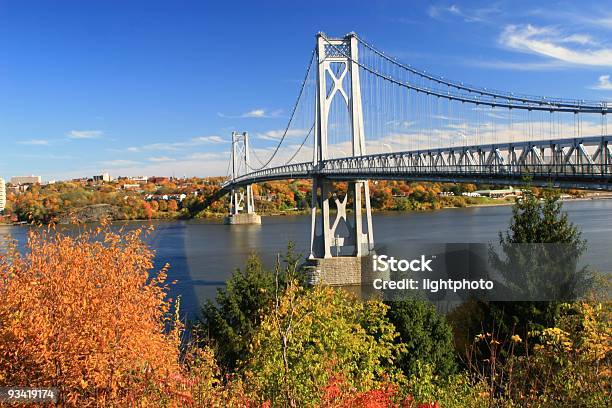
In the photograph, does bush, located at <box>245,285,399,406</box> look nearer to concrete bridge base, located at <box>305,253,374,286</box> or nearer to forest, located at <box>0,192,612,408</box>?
forest, located at <box>0,192,612,408</box>

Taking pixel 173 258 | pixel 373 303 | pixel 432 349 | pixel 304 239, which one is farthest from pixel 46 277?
pixel 304 239

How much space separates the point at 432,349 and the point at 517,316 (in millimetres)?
1410

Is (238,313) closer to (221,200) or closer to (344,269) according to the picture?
(344,269)

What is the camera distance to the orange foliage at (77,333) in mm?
4148

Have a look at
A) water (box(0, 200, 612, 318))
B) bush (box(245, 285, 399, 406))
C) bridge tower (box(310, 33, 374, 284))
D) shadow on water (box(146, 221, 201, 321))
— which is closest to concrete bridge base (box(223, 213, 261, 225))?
water (box(0, 200, 612, 318))

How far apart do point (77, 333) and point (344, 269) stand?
1750cm

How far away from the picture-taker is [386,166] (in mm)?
18672

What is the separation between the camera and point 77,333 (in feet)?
14.3

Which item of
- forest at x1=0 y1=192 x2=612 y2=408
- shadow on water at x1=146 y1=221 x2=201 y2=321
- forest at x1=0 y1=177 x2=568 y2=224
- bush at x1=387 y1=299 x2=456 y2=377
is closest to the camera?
forest at x1=0 y1=192 x2=612 y2=408

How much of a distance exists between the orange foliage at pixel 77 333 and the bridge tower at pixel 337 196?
15253 millimetres

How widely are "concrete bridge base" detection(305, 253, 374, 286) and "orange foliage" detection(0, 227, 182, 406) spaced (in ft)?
52.7

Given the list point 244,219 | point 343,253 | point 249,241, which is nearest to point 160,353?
point 343,253

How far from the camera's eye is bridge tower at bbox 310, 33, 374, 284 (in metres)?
21.5

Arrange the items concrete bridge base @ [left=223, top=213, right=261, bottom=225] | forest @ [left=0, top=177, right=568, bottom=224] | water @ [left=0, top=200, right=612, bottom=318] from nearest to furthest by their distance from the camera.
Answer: water @ [left=0, top=200, right=612, bottom=318] < concrete bridge base @ [left=223, top=213, right=261, bottom=225] < forest @ [left=0, top=177, right=568, bottom=224]
